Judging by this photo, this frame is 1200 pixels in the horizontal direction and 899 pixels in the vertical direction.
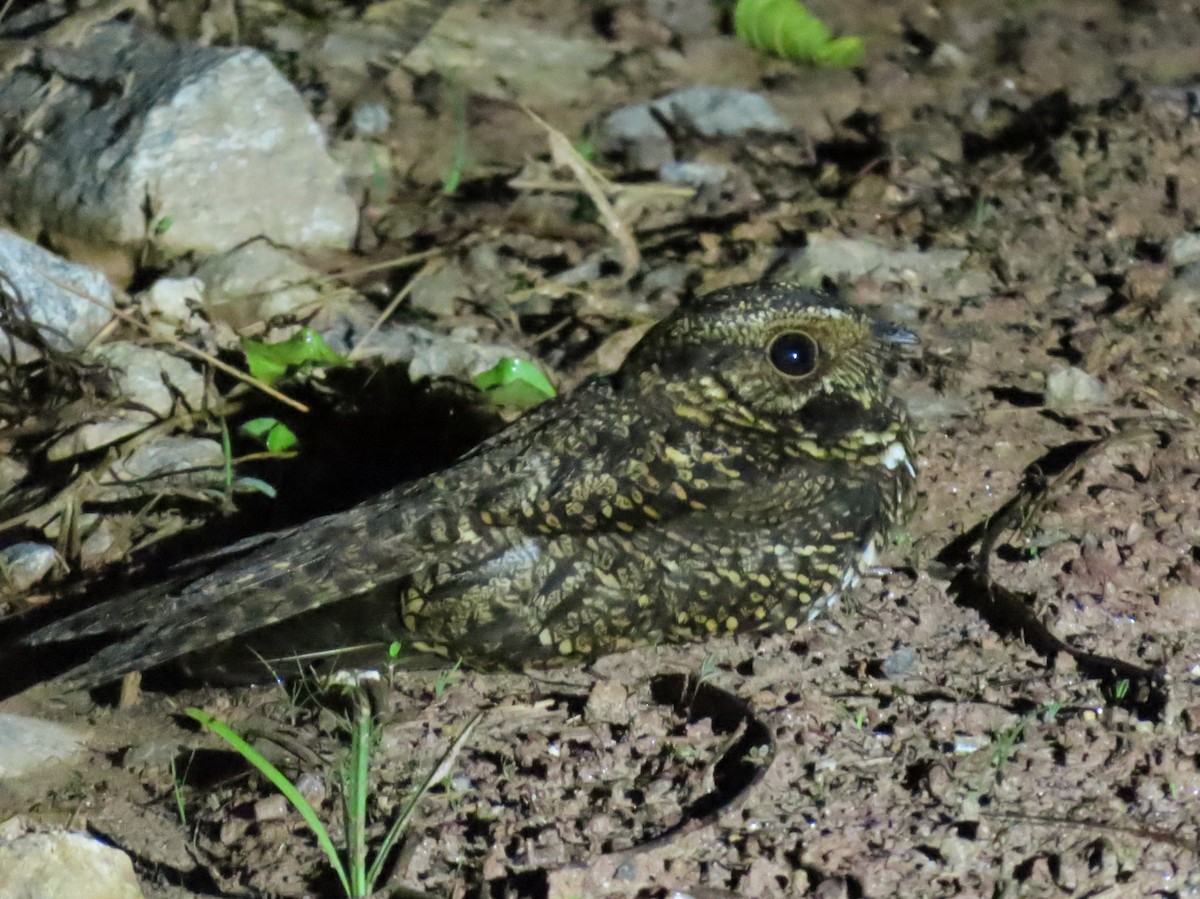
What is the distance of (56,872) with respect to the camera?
2443 mm

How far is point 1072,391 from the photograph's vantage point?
3.86 meters

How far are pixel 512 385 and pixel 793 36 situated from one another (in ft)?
7.94

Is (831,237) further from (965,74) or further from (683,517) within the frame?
→ (683,517)

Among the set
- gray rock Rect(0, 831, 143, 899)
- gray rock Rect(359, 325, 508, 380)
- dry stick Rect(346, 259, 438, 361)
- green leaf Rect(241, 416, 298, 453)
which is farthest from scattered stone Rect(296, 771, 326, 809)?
dry stick Rect(346, 259, 438, 361)

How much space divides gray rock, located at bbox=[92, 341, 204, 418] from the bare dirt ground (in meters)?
0.77

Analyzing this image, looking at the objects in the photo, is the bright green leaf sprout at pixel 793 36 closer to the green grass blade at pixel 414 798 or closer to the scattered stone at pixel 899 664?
the scattered stone at pixel 899 664

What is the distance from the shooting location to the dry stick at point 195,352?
3.96m

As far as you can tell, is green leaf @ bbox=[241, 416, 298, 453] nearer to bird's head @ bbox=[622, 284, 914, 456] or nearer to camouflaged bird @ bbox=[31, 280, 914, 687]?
camouflaged bird @ bbox=[31, 280, 914, 687]

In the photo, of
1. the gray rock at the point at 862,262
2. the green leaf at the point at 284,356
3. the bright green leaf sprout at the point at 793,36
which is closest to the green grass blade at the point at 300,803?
the green leaf at the point at 284,356

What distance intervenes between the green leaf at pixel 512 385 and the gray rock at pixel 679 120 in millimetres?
1465

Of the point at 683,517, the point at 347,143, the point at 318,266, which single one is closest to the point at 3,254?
the point at 318,266

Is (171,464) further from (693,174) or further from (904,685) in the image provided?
(693,174)

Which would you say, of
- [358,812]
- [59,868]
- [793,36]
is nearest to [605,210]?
[793,36]

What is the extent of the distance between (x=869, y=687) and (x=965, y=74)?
10.7 ft
